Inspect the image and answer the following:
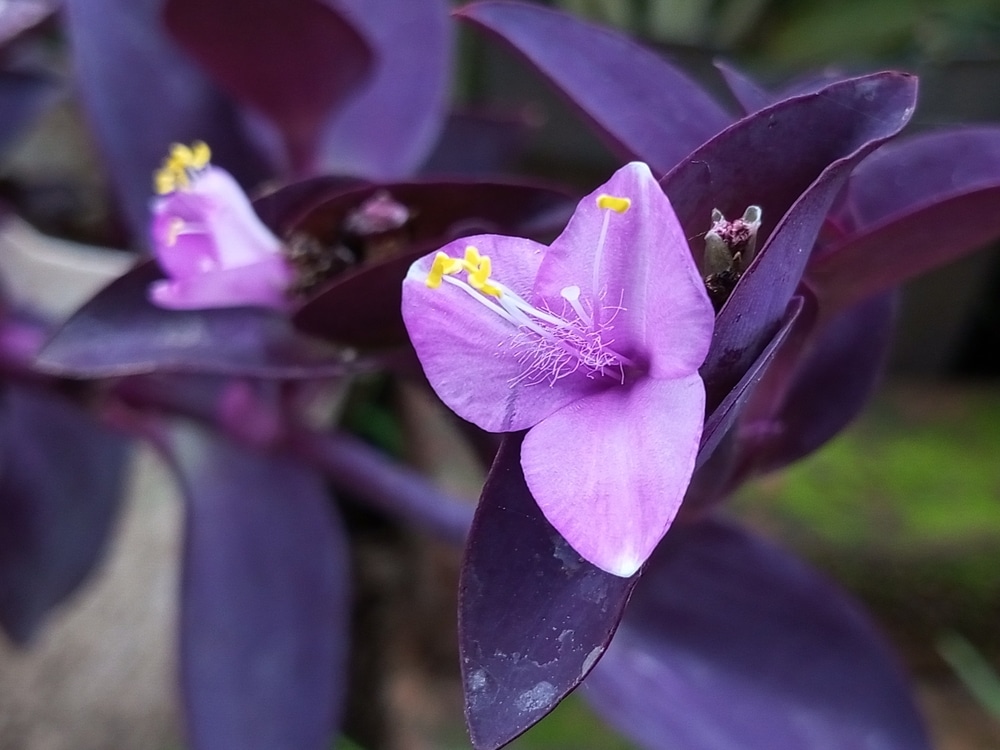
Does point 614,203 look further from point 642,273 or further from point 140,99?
point 140,99

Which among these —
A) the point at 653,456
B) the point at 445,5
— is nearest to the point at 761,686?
the point at 653,456

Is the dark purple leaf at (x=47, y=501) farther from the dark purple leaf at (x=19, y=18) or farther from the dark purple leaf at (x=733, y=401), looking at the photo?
the dark purple leaf at (x=733, y=401)

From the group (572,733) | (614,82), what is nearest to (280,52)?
(614,82)

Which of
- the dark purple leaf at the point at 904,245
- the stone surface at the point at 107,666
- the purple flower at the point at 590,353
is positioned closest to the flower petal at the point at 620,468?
the purple flower at the point at 590,353

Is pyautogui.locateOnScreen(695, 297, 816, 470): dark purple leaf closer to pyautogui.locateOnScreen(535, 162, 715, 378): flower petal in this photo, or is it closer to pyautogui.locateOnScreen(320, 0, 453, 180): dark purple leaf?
pyautogui.locateOnScreen(535, 162, 715, 378): flower petal

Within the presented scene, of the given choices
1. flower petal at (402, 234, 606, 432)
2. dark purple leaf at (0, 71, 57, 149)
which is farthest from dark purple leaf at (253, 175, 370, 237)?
dark purple leaf at (0, 71, 57, 149)

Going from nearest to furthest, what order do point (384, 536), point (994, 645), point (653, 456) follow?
point (653, 456)
point (994, 645)
point (384, 536)

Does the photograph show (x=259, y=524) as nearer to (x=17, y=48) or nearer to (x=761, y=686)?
(x=761, y=686)
